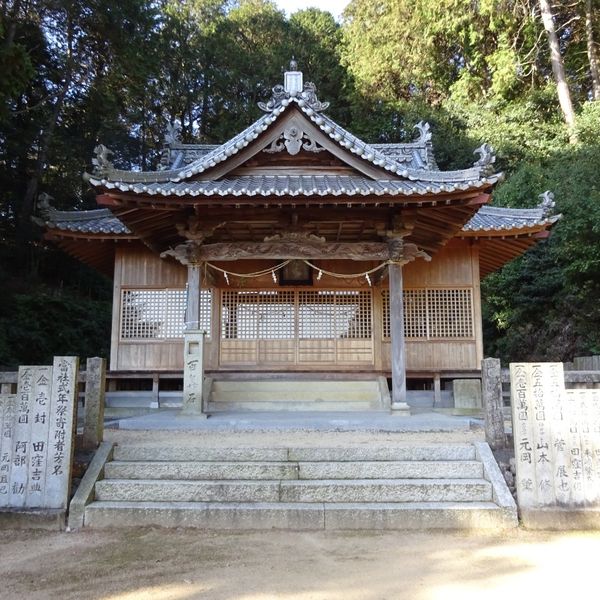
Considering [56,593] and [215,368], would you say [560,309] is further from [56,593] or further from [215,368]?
[56,593]

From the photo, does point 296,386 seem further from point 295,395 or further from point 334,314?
point 334,314

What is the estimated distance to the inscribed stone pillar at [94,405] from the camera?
6879mm

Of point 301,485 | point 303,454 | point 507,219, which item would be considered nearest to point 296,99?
point 507,219

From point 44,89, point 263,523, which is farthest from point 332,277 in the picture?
point 44,89

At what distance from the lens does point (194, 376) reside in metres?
9.62

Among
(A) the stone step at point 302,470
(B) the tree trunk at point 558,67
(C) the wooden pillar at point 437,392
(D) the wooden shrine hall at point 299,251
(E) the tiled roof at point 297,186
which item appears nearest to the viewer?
(A) the stone step at point 302,470

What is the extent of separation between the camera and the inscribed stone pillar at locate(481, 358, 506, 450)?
22.6 feet

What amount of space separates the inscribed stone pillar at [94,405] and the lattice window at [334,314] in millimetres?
5871

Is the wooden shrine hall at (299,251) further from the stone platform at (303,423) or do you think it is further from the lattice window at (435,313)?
the stone platform at (303,423)

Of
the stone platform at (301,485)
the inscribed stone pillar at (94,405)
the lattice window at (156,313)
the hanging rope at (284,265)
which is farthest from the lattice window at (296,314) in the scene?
the inscribed stone pillar at (94,405)

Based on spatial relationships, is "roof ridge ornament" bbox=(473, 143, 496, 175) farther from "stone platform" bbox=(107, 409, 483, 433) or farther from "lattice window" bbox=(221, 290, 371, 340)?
"stone platform" bbox=(107, 409, 483, 433)

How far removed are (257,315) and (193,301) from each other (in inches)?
102

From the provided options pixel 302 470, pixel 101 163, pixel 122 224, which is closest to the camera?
pixel 302 470

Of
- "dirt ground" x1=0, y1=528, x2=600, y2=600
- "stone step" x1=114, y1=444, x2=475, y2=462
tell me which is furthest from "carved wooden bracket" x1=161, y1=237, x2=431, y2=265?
"dirt ground" x1=0, y1=528, x2=600, y2=600
